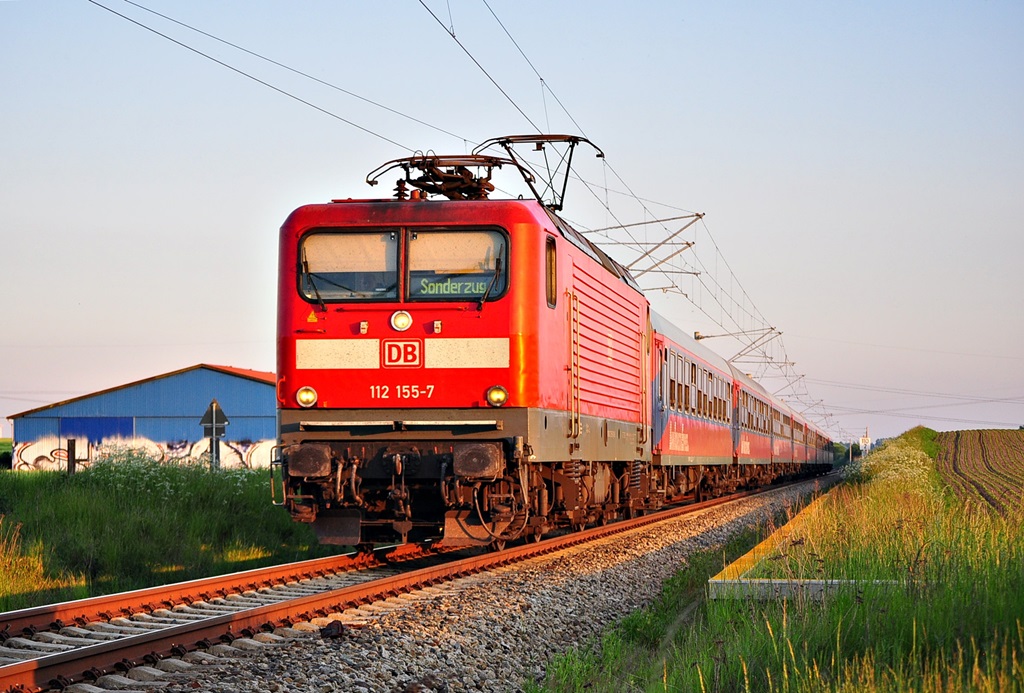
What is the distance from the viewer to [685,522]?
17828 mm

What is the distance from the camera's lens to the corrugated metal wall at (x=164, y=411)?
1635 inches

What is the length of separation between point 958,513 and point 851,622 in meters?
6.05

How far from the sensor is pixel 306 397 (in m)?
10.3

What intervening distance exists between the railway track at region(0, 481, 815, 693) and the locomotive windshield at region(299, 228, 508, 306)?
256 centimetres

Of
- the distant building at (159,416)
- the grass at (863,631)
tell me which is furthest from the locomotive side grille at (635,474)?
the distant building at (159,416)

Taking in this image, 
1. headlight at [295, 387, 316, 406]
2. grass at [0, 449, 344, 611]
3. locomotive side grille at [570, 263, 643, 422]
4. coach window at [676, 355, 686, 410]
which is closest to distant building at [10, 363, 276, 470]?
coach window at [676, 355, 686, 410]

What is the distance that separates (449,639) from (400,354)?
3.51 metres

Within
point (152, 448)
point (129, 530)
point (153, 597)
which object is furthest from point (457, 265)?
point (152, 448)

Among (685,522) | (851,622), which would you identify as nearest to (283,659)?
(851,622)

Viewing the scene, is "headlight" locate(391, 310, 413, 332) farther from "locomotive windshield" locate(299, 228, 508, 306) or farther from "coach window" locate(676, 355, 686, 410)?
"coach window" locate(676, 355, 686, 410)

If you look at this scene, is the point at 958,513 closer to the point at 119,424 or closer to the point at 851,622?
the point at 851,622

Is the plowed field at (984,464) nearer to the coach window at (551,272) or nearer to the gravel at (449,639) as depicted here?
the coach window at (551,272)

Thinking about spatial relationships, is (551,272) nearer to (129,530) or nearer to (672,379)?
(129,530)

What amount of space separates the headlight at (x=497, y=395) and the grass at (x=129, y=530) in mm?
3792
